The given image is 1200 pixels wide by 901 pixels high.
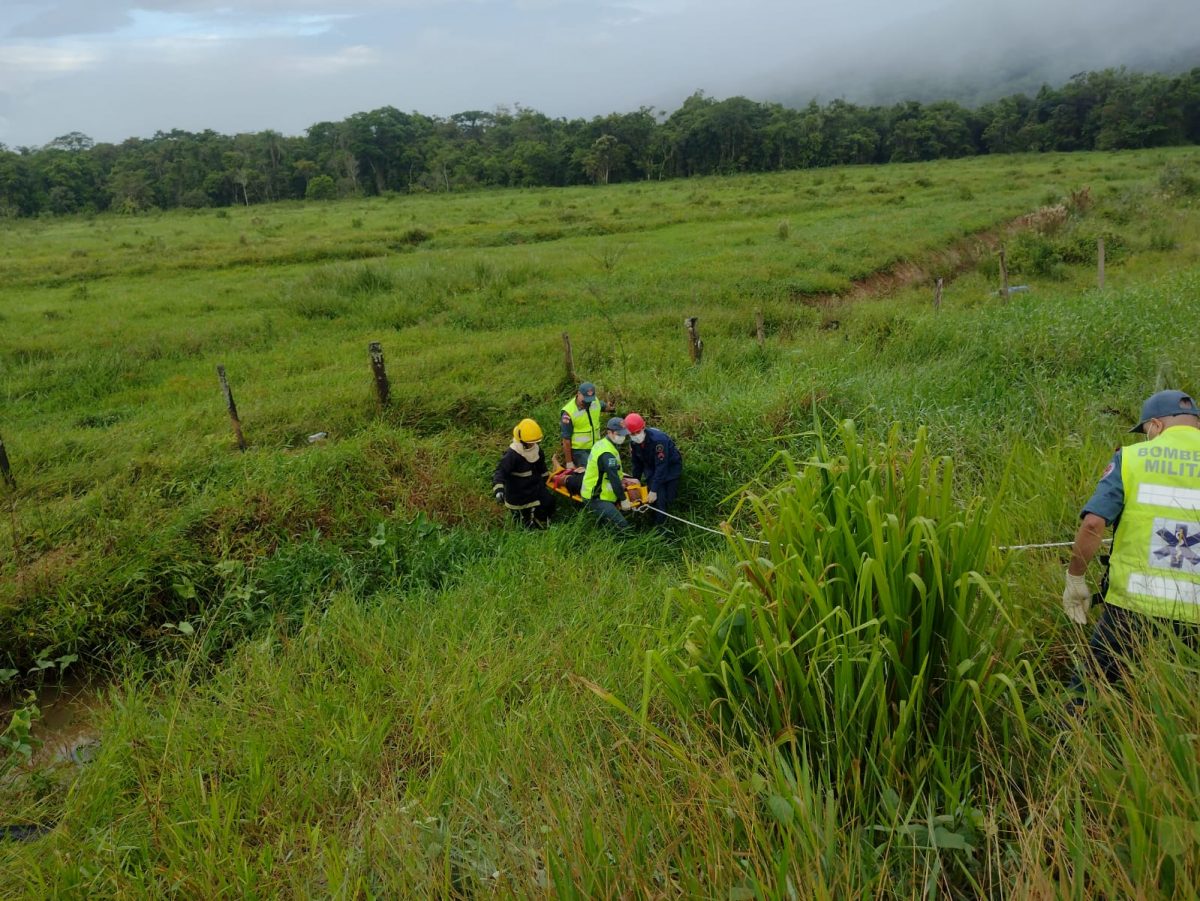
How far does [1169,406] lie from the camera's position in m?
3.17

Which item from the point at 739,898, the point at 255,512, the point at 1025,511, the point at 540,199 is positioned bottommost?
the point at 255,512

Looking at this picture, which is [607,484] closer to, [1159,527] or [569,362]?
[569,362]

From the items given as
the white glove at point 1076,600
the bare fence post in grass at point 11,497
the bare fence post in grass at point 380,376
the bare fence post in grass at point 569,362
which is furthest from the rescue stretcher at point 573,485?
the bare fence post in grass at point 11,497

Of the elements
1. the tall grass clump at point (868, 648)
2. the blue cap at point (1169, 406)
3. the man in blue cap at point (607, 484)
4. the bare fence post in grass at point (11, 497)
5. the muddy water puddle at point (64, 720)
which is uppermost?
the blue cap at point (1169, 406)

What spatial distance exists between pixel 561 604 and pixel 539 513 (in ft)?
6.91

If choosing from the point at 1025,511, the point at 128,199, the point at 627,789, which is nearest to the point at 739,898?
the point at 627,789

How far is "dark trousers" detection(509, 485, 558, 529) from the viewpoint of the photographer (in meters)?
7.03

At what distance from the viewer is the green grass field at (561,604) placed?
2.03 meters

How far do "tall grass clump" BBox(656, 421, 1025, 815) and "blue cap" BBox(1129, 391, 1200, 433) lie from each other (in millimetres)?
1259

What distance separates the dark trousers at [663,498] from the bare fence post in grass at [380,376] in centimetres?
357

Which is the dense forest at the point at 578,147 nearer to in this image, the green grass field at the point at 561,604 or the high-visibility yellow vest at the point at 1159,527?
the green grass field at the point at 561,604

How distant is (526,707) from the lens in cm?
354

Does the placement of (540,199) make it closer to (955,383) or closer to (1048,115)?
(955,383)

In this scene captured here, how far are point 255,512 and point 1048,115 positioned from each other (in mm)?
82293
